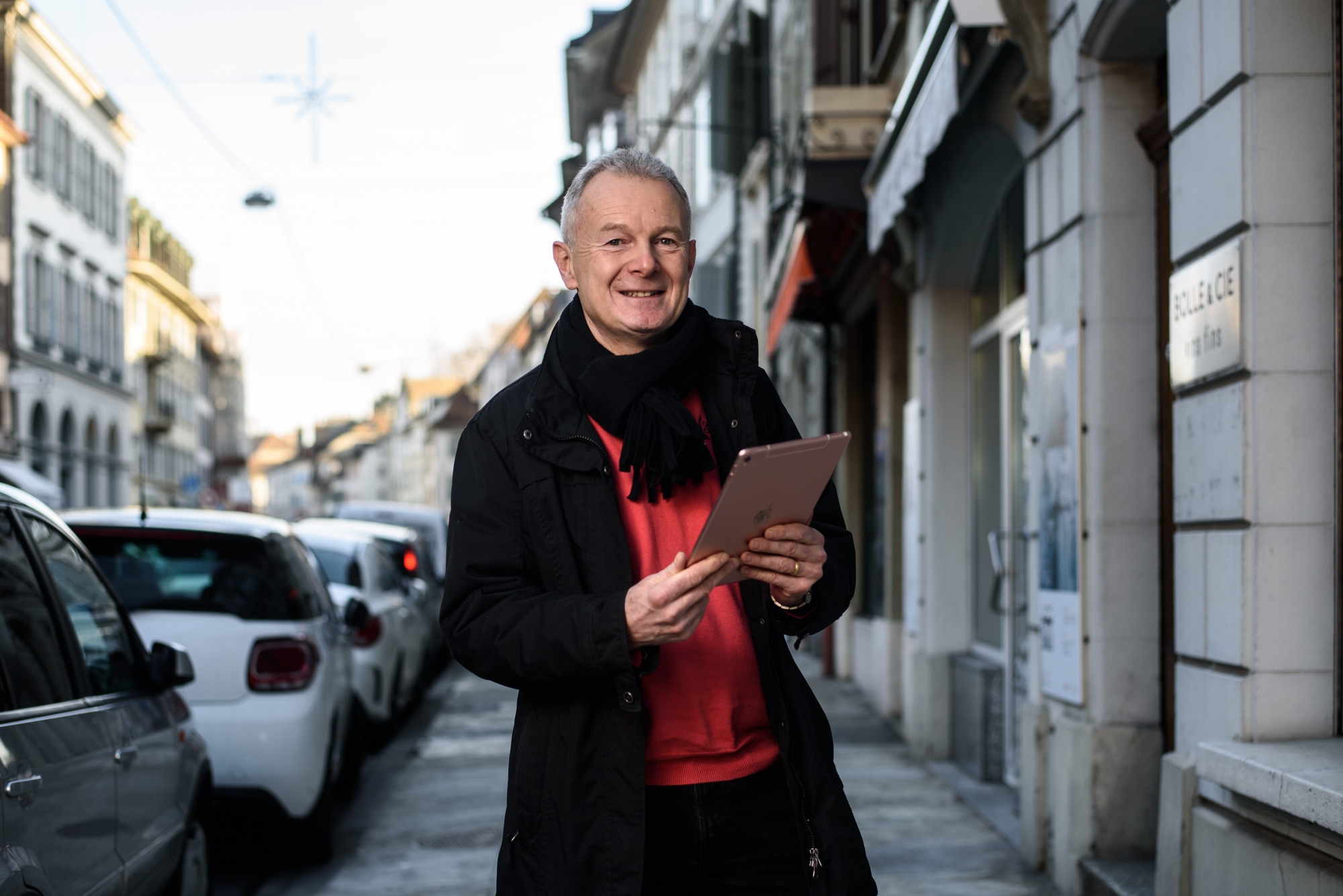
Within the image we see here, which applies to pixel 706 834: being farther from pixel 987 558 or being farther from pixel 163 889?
pixel 987 558

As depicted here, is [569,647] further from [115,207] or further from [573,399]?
[115,207]

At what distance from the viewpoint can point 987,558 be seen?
30.9 feet

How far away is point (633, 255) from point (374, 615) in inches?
325

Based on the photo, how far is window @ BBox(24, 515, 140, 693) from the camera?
4.01m

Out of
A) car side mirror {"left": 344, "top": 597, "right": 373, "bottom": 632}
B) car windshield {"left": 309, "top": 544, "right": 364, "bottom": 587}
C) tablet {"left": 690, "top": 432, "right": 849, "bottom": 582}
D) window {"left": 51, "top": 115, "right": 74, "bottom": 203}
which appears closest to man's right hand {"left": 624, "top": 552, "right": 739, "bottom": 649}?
tablet {"left": 690, "top": 432, "right": 849, "bottom": 582}

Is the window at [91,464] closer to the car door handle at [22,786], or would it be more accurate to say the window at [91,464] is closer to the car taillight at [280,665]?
the car taillight at [280,665]

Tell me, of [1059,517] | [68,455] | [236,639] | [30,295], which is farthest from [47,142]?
[1059,517]

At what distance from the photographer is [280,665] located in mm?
6586

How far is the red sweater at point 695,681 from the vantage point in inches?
100

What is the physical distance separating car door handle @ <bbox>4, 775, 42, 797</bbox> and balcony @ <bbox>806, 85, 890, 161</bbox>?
312 inches

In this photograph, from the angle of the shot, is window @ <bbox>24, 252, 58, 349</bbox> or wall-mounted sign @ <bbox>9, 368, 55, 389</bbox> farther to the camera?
window @ <bbox>24, 252, 58, 349</bbox>

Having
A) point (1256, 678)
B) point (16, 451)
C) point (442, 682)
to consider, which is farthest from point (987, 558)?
point (16, 451)

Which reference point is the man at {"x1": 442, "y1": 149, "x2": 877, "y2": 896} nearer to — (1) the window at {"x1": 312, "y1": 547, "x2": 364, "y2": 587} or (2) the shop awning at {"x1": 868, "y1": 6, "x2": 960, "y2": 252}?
(2) the shop awning at {"x1": 868, "y1": 6, "x2": 960, "y2": 252}

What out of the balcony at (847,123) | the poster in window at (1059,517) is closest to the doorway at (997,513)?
the poster in window at (1059,517)
